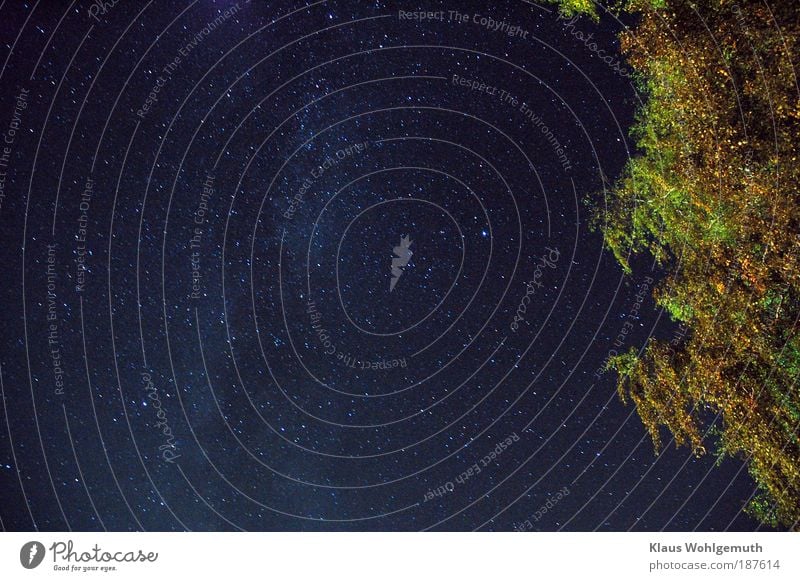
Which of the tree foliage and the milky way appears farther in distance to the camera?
the milky way

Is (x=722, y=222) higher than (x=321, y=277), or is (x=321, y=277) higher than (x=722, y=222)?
(x=722, y=222)

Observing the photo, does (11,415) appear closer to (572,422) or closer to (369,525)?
(369,525)
